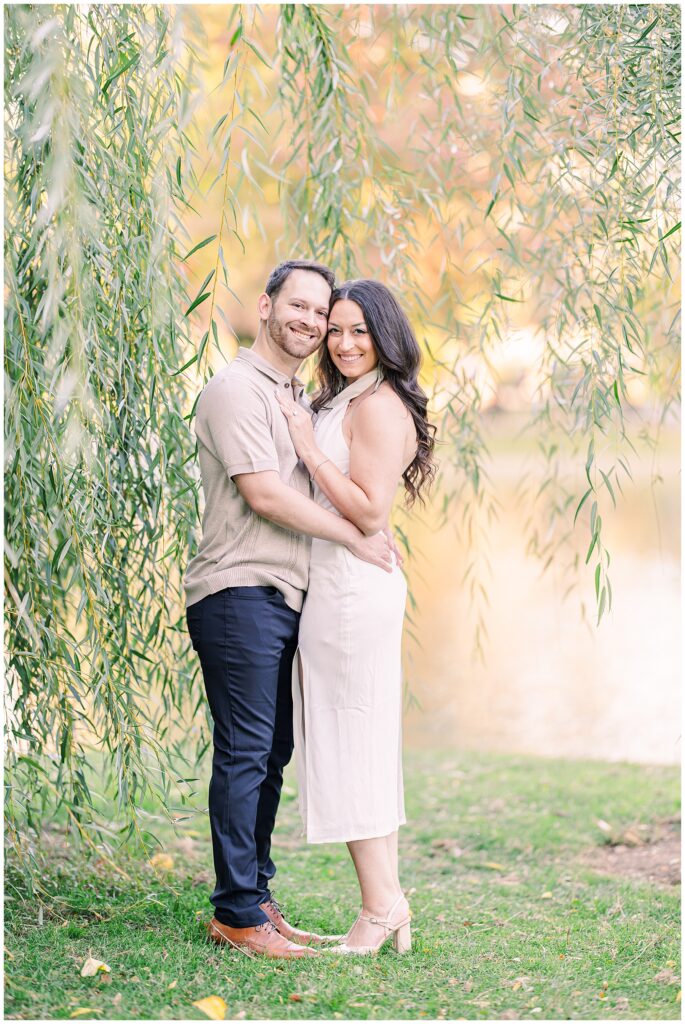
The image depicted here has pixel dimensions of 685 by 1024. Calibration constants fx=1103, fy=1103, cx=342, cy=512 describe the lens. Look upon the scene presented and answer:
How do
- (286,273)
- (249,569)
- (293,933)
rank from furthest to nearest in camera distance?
(293,933) → (286,273) → (249,569)

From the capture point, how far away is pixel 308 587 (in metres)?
2.64

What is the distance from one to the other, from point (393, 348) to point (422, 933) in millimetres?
1509

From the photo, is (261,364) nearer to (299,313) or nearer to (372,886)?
(299,313)

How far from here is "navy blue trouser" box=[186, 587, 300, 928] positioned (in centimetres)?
252

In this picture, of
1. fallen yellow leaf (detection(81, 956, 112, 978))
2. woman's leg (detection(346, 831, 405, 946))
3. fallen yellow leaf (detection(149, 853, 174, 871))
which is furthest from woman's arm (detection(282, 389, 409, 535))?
fallen yellow leaf (detection(149, 853, 174, 871))

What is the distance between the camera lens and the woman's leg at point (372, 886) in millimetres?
2637

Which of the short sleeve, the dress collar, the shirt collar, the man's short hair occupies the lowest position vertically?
the short sleeve

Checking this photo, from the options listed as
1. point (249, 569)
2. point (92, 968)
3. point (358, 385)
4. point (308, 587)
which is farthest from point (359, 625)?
point (92, 968)

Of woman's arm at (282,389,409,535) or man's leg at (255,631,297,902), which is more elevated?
woman's arm at (282,389,409,535)

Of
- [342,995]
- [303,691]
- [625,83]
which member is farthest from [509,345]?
[342,995]

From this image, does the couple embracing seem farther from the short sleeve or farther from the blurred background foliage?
the blurred background foliage

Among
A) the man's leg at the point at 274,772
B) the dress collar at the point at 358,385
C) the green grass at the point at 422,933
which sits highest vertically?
the dress collar at the point at 358,385

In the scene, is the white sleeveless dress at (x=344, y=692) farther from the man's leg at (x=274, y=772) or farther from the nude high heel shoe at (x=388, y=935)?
the nude high heel shoe at (x=388, y=935)

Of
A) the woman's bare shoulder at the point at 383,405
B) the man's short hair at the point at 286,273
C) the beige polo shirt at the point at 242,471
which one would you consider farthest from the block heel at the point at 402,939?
the man's short hair at the point at 286,273
